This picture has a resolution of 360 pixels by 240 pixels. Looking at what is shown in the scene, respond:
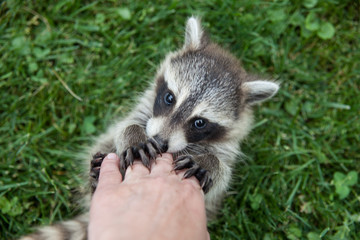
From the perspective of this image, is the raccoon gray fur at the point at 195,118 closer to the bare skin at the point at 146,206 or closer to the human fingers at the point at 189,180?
the human fingers at the point at 189,180

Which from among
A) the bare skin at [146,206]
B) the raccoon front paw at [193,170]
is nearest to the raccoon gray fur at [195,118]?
the raccoon front paw at [193,170]

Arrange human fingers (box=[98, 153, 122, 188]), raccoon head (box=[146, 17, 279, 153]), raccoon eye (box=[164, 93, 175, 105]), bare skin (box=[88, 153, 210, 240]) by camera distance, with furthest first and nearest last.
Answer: raccoon eye (box=[164, 93, 175, 105])
raccoon head (box=[146, 17, 279, 153])
human fingers (box=[98, 153, 122, 188])
bare skin (box=[88, 153, 210, 240])

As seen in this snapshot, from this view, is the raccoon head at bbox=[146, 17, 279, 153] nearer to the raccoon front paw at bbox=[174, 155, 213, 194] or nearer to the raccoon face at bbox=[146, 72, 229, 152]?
the raccoon face at bbox=[146, 72, 229, 152]

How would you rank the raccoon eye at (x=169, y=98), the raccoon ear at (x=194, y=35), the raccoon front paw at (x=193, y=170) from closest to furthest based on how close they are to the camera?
the raccoon front paw at (x=193, y=170)
the raccoon eye at (x=169, y=98)
the raccoon ear at (x=194, y=35)

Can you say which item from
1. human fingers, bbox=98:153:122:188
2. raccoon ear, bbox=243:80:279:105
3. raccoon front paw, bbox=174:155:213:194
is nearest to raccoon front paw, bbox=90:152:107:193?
human fingers, bbox=98:153:122:188

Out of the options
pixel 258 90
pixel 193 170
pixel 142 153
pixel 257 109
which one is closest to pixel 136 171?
pixel 142 153

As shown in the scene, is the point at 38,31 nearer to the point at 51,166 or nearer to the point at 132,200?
the point at 51,166

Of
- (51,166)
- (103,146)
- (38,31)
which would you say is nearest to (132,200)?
(103,146)

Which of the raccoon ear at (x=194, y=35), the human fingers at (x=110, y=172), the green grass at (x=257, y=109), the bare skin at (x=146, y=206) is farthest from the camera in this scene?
the green grass at (x=257, y=109)
